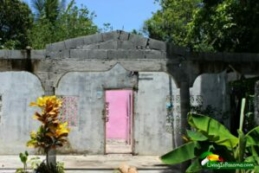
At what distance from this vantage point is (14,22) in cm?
2039

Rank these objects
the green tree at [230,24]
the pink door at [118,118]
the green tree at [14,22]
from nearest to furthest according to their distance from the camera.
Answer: the green tree at [230,24], the pink door at [118,118], the green tree at [14,22]

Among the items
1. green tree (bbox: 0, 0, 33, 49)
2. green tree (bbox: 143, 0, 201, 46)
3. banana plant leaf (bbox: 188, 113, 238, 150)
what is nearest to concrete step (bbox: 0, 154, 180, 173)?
banana plant leaf (bbox: 188, 113, 238, 150)

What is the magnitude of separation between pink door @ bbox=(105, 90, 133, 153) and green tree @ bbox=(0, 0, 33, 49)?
5.08m

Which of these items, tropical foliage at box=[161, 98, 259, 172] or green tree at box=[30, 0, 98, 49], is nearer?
tropical foliage at box=[161, 98, 259, 172]

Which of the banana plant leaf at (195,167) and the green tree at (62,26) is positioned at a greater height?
the green tree at (62,26)

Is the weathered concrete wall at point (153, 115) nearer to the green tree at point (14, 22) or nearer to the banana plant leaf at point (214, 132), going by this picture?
the green tree at point (14, 22)

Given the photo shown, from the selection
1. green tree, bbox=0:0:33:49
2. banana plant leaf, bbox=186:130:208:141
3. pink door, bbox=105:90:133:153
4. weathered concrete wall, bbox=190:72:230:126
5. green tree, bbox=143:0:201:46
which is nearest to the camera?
banana plant leaf, bbox=186:130:208:141

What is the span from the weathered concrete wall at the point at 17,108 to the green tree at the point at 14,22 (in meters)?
4.70

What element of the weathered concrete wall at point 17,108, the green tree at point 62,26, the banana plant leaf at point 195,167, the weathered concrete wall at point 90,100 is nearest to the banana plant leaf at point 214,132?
the banana plant leaf at point 195,167

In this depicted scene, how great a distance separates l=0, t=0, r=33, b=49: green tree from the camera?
19.9 m

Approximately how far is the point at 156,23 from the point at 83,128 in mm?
10215

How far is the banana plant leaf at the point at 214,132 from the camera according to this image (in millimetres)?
6270

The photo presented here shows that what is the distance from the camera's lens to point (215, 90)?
1548 centimetres

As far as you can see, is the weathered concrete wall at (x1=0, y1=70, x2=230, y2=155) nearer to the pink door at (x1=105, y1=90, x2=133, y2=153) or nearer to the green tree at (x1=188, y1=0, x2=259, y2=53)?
the pink door at (x1=105, y1=90, x2=133, y2=153)
